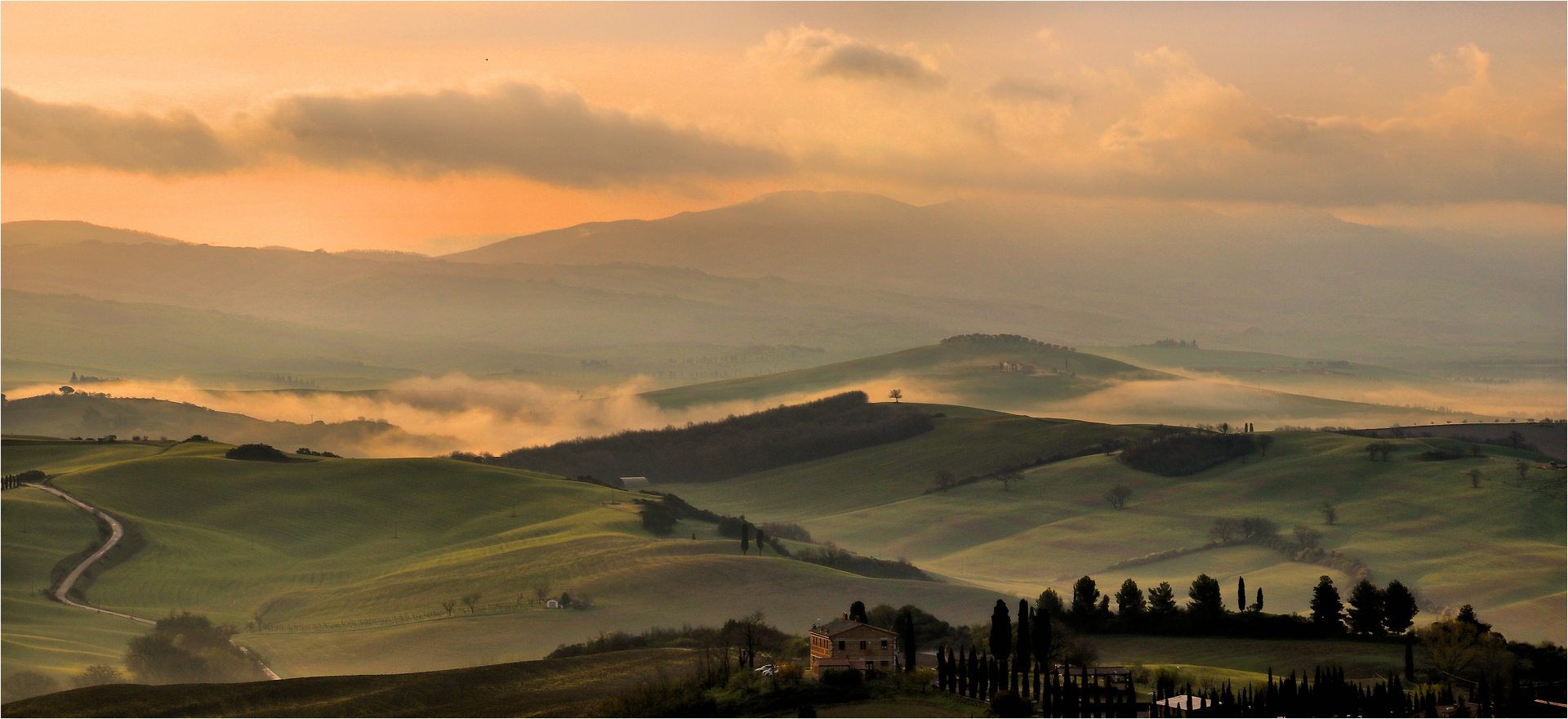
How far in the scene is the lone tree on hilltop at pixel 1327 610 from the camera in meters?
116

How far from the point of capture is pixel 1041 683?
91250 mm

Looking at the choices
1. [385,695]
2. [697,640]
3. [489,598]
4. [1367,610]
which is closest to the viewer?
[385,695]

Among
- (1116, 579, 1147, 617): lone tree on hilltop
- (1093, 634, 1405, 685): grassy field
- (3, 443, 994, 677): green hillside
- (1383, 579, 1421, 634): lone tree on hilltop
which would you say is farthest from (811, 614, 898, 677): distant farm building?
(3, 443, 994, 677): green hillside

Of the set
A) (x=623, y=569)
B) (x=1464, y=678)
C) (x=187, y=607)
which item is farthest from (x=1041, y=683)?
(x=187, y=607)

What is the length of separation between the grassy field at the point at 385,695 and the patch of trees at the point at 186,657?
141 ft

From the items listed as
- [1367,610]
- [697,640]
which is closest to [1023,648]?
[1367,610]

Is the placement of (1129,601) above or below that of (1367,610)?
above

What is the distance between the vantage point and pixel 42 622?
15788cm

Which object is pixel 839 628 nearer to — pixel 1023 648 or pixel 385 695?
pixel 1023 648

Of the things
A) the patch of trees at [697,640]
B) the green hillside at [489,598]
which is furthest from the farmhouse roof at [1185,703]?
the green hillside at [489,598]

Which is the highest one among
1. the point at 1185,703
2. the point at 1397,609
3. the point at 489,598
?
the point at 1397,609

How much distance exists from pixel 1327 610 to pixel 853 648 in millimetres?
42406

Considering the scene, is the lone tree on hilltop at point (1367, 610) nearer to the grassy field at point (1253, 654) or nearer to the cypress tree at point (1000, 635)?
the grassy field at point (1253, 654)

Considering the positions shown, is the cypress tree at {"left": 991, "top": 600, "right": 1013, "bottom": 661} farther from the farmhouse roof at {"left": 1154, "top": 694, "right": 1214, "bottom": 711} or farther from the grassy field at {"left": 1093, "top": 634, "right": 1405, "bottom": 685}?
the farmhouse roof at {"left": 1154, "top": 694, "right": 1214, "bottom": 711}
